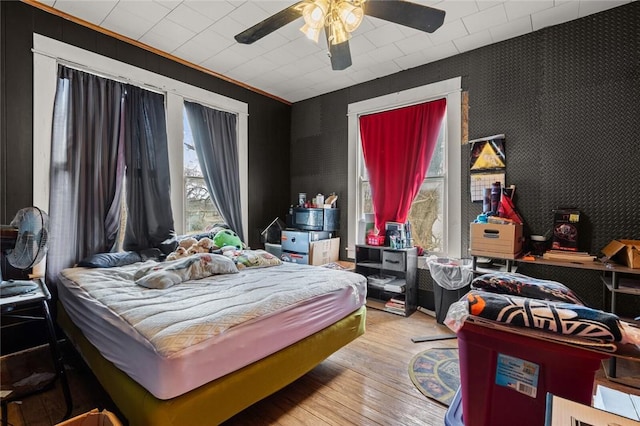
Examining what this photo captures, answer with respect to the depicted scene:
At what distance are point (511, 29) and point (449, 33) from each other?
0.57 metres

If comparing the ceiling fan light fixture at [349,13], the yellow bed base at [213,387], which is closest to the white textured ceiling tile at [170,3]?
the ceiling fan light fixture at [349,13]

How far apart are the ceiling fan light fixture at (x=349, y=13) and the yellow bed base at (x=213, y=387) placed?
2.04 meters

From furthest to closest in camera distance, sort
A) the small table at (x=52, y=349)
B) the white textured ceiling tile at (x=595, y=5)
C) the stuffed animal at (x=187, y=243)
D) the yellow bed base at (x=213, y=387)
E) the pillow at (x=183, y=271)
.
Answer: the stuffed animal at (x=187, y=243)
the white textured ceiling tile at (x=595, y=5)
the pillow at (x=183, y=271)
the small table at (x=52, y=349)
the yellow bed base at (x=213, y=387)

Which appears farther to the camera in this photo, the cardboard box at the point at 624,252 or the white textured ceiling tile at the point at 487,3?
the white textured ceiling tile at the point at 487,3

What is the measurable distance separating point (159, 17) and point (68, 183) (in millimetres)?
1698

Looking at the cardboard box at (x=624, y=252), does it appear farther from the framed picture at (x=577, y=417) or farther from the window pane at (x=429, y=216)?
the framed picture at (x=577, y=417)

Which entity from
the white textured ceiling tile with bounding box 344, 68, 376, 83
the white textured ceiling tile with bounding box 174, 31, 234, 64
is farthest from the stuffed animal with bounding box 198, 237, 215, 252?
the white textured ceiling tile with bounding box 344, 68, 376, 83

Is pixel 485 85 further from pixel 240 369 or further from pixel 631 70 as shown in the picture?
pixel 240 369

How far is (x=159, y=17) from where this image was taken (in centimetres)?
266

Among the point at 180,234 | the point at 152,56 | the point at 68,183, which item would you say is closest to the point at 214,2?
the point at 152,56

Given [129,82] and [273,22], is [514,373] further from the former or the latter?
[129,82]

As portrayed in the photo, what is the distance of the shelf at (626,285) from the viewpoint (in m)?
2.11

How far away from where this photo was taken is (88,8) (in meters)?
2.55

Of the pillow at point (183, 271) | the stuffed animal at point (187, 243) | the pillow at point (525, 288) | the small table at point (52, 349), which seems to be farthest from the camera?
the stuffed animal at point (187, 243)
